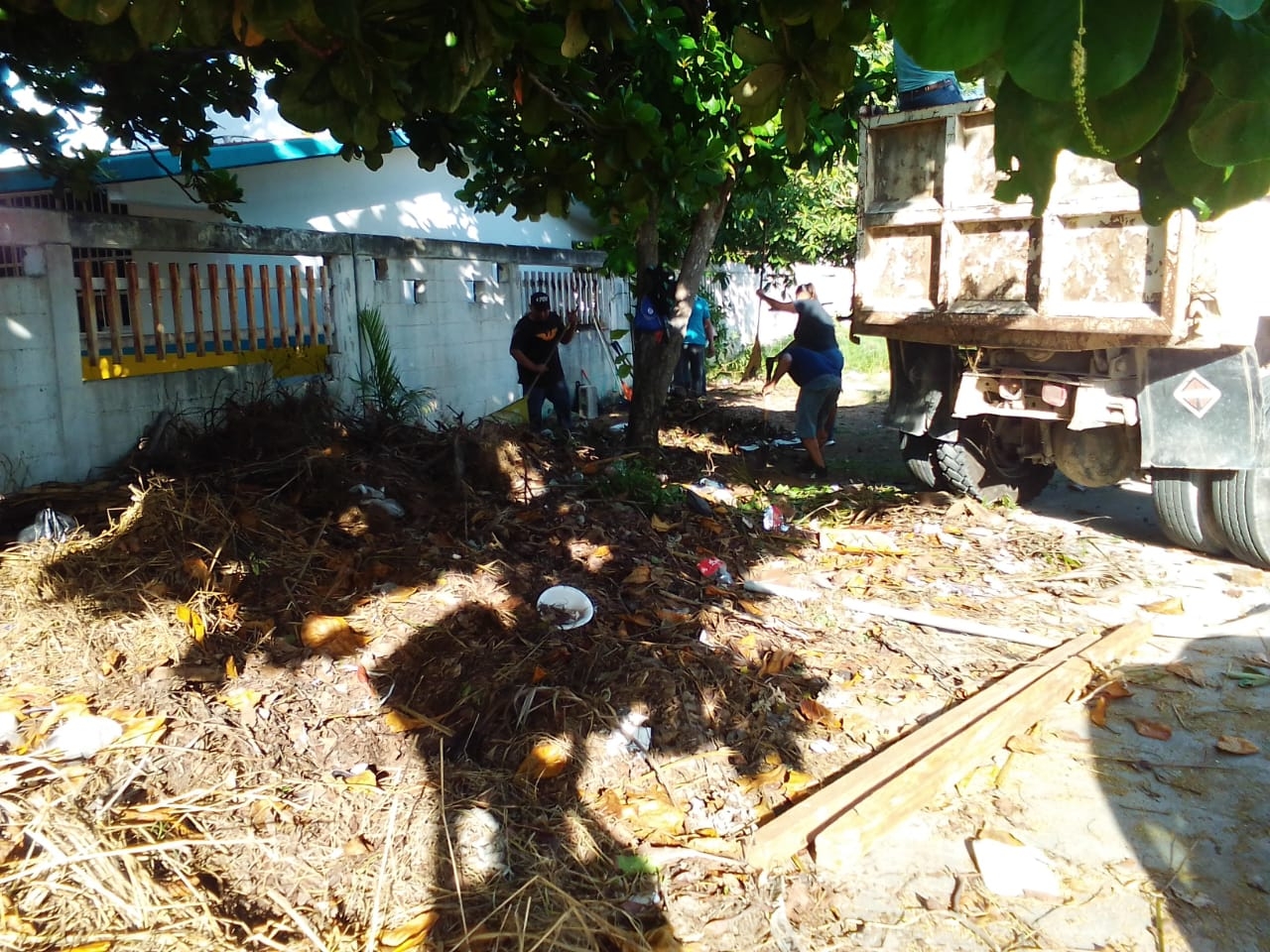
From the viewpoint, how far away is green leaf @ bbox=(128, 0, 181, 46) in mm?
2410

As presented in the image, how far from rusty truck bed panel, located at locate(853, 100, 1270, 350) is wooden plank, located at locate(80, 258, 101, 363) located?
453cm

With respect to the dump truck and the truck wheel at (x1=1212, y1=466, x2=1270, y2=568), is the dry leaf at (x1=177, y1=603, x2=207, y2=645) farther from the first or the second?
the truck wheel at (x1=1212, y1=466, x2=1270, y2=568)

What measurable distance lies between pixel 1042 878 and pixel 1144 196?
6.81ft

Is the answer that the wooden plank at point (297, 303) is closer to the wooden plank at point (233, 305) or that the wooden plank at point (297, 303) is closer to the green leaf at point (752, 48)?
the wooden plank at point (233, 305)

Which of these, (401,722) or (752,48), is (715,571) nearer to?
(401,722)

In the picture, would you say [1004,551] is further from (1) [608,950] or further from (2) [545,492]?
(1) [608,950]

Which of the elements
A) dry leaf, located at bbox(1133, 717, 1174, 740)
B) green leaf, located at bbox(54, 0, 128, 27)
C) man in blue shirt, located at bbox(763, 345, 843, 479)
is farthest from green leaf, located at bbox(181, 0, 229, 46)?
man in blue shirt, located at bbox(763, 345, 843, 479)

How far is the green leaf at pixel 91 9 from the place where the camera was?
2.34m

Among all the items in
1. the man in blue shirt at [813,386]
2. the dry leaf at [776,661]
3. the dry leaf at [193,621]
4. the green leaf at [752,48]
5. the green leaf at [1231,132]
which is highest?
the green leaf at [752,48]

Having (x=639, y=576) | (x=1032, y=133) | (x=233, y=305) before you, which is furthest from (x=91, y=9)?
(x=233, y=305)

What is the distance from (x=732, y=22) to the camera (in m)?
4.90

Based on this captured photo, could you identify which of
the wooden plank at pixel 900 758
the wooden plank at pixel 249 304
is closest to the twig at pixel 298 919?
the wooden plank at pixel 900 758

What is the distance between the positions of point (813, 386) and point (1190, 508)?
126 inches

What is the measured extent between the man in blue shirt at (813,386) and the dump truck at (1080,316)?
162 centimetres
